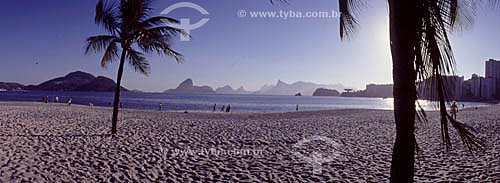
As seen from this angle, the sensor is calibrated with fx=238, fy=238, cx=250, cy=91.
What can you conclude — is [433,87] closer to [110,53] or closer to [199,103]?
[110,53]

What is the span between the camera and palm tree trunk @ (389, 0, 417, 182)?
5.59 feet

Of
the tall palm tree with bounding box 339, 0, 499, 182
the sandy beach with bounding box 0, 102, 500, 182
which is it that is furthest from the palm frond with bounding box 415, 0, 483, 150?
the sandy beach with bounding box 0, 102, 500, 182

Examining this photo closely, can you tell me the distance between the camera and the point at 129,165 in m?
5.34

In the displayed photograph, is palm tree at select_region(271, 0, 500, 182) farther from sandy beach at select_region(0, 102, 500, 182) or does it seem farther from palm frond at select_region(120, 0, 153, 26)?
palm frond at select_region(120, 0, 153, 26)

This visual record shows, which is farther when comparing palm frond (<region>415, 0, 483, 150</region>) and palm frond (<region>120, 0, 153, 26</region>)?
palm frond (<region>120, 0, 153, 26</region>)

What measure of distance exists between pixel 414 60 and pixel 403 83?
18cm

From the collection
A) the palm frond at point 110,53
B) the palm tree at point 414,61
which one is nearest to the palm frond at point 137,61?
the palm frond at point 110,53

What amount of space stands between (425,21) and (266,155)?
548cm

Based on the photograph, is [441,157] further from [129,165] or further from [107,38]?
[107,38]

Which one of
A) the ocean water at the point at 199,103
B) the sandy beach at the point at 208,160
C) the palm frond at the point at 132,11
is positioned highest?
the palm frond at the point at 132,11

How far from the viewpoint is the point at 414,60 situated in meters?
1.72

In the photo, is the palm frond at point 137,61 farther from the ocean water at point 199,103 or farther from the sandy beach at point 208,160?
the ocean water at point 199,103

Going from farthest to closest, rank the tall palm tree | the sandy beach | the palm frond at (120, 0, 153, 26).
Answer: the palm frond at (120, 0, 153, 26) < the sandy beach < the tall palm tree

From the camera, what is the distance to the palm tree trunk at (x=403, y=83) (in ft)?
5.59
